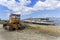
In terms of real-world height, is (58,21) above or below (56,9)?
below

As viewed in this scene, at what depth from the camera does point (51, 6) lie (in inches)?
133

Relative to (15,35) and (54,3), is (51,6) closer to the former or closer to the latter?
(54,3)

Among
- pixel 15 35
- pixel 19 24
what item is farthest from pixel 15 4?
pixel 15 35

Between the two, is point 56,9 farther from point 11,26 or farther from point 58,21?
point 11,26

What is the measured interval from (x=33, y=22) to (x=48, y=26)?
35 centimetres

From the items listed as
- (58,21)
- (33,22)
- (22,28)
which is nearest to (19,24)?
(22,28)

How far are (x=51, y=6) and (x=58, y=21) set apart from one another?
38cm

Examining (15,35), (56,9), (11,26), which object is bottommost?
(15,35)

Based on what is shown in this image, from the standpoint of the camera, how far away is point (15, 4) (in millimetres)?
3352

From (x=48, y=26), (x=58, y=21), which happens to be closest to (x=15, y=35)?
(x=48, y=26)

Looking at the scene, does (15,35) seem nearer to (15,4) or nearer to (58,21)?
(15,4)

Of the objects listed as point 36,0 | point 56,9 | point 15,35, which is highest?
point 36,0

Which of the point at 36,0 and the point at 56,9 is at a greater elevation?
the point at 36,0

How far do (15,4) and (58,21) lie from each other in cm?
105
